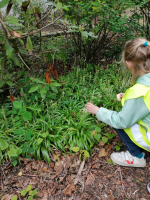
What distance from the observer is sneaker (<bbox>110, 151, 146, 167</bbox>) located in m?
1.97

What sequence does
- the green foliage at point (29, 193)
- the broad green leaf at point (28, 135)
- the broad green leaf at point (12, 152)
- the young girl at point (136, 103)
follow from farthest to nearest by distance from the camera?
the broad green leaf at point (28, 135) → the broad green leaf at point (12, 152) → the green foliage at point (29, 193) → the young girl at point (136, 103)

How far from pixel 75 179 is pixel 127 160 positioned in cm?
69

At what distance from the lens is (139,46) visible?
1555mm

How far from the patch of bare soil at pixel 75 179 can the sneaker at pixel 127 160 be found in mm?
87

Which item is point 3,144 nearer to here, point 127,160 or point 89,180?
point 89,180

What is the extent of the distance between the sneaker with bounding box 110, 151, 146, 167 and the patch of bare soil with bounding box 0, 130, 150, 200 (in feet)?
0.28

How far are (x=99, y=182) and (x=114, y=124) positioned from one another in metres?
0.78

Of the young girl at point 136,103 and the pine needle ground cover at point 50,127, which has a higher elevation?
the young girl at point 136,103

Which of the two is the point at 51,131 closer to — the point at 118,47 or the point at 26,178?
the point at 26,178

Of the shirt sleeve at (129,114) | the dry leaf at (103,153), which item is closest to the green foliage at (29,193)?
the dry leaf at (103,153)

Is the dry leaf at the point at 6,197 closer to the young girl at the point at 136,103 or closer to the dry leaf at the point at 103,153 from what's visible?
the dry leaf at the point at 103,153

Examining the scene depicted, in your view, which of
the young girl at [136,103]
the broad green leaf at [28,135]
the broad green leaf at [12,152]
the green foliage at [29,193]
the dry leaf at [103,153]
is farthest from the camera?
the dry leaf at [103,153]

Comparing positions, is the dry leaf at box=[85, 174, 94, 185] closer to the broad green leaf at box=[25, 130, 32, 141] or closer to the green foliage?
the green foliage

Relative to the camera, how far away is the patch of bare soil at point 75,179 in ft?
5.90
